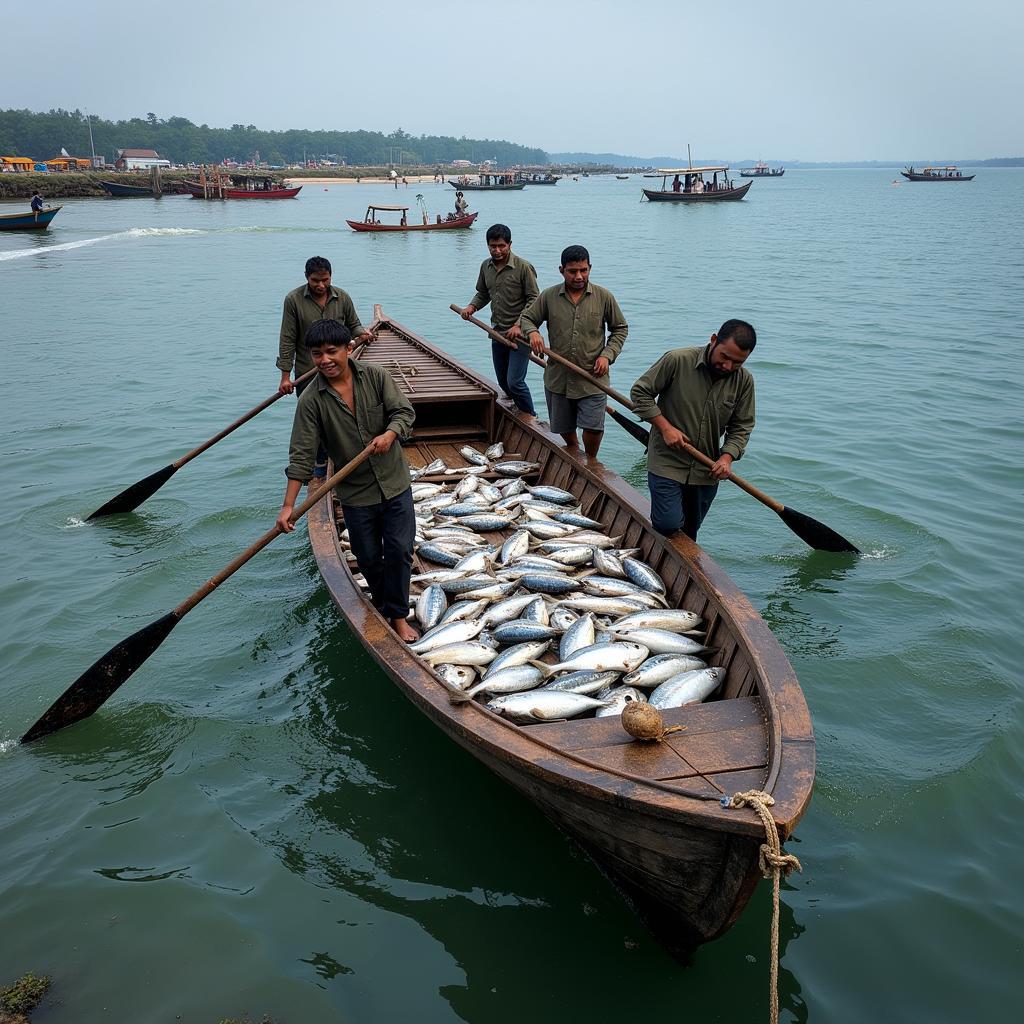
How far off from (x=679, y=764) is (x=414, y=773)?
7.94ft

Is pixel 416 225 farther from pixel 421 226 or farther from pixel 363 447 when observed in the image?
pixel 363 447

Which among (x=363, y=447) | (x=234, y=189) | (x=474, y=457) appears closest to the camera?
(x=363, y=447)

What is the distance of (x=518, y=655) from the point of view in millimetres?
5504

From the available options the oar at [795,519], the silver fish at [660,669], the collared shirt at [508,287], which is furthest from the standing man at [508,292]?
the silver fish at [660,669]

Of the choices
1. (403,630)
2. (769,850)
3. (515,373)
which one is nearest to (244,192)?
(515,373)

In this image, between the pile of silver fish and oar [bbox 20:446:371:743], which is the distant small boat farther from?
oar [bbox 20:446:371:743]

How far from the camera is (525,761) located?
158 inches

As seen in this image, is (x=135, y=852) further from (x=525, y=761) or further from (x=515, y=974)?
(x=525, y=761)

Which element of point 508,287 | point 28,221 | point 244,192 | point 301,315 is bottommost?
point 301,315

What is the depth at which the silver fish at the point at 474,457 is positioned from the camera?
935cm

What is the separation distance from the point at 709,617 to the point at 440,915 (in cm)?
264

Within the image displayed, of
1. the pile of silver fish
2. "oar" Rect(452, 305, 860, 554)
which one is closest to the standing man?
"oar" Rect(452, 305, 860, 554)

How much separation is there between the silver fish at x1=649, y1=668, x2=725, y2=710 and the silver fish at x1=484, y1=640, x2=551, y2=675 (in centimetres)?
93

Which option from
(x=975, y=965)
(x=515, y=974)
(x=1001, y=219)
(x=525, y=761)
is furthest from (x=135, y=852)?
(x=1001, y=219)
